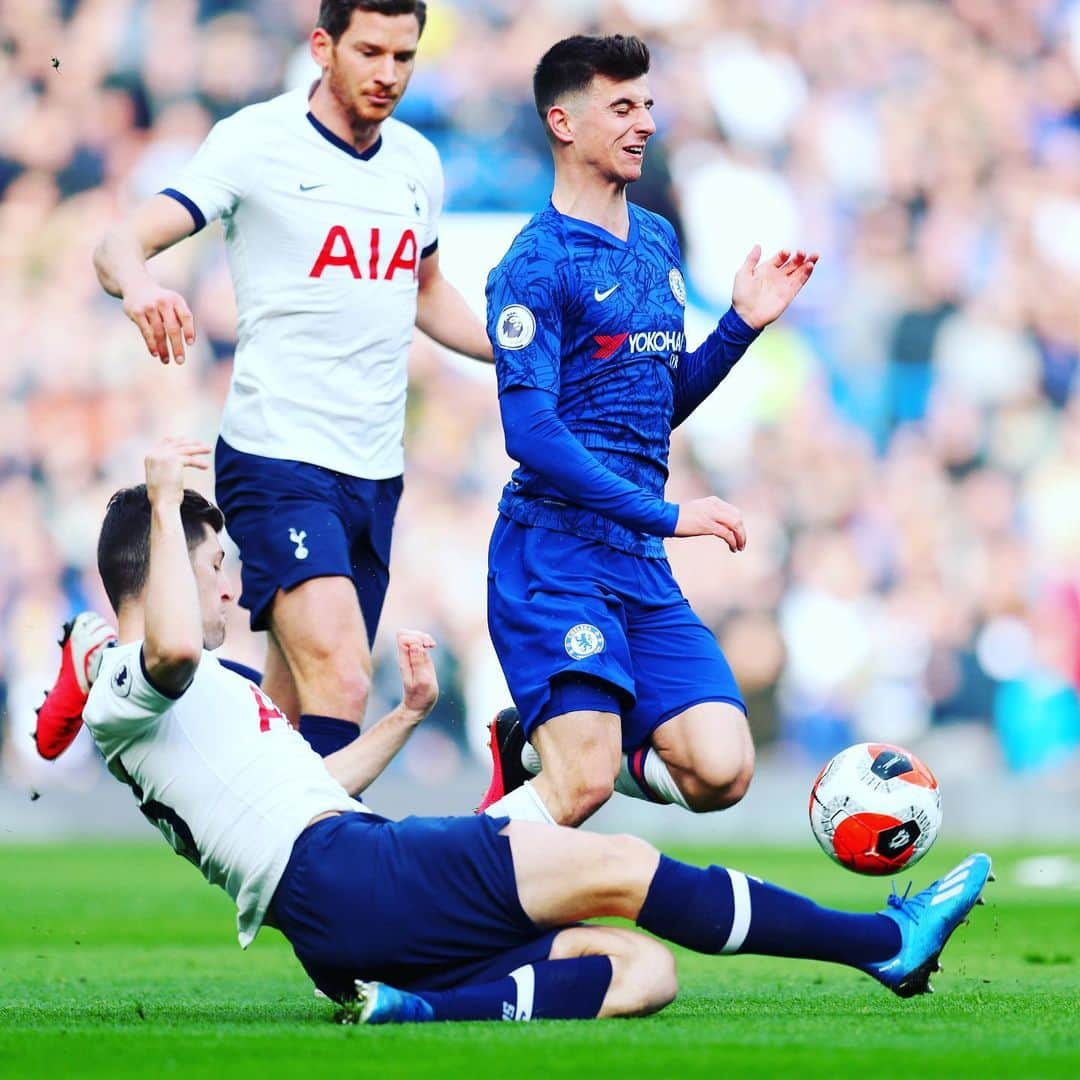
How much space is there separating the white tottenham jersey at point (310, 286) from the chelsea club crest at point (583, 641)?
122cm

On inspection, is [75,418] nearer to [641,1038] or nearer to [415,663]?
[415,663]

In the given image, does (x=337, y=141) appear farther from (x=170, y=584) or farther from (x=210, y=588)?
(x=170, y=584)

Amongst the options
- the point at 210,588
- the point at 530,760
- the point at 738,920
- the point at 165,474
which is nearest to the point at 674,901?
the point at 738,920

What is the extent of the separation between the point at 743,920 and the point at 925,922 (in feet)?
1.74

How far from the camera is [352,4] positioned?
6301mm

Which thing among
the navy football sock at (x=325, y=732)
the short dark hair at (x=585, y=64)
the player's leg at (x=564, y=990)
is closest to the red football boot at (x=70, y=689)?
the navy football sock at (x=325, y=732)

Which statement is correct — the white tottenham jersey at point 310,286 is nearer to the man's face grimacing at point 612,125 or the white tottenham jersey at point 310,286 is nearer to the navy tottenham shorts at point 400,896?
the man's face grimacing at point 612,125

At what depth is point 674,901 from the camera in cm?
457

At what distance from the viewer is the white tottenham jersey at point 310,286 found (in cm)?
644

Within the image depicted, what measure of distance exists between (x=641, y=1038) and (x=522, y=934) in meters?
0.49

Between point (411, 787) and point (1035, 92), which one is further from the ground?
point (1035, 92)

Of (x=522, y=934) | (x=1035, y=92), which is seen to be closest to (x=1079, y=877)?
(x=522, y=934)

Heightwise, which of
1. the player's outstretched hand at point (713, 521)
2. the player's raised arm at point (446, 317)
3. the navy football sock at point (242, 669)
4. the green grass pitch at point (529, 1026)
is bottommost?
the green grass pitch at point (529, 1026)

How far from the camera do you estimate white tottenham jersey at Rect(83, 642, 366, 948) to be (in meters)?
4.62
